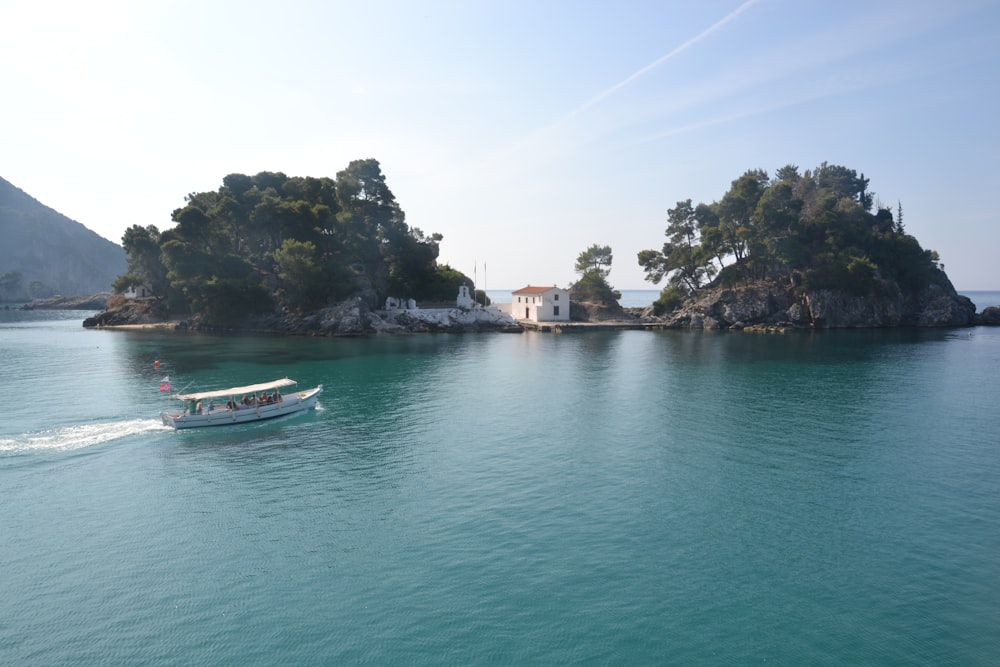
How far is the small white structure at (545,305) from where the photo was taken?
126m

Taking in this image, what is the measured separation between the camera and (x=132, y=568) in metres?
21.1

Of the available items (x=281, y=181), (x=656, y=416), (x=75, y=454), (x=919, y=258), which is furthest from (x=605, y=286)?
(x=75, y=454)

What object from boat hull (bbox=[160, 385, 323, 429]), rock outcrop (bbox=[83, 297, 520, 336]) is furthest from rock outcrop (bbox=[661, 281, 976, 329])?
boat hull (bbox=[160, 385, 323, 429])

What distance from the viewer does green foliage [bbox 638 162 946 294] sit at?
117625mm

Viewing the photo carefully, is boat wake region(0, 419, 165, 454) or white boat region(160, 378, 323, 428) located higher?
white boat region(160, 378, 323, 428)

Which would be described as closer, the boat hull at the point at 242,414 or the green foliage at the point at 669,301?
the boat hull at the point at 242,414

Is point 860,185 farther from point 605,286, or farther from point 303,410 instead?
point 303,410

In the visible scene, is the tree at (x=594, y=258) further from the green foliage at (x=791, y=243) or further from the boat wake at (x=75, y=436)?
the boat wake at (x=75, y=436)

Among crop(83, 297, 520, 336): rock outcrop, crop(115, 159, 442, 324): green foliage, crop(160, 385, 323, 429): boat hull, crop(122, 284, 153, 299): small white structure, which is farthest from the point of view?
crop(122, 284, 153, 299): small white structure

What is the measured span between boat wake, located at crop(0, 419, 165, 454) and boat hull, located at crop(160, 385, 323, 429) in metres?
1.49

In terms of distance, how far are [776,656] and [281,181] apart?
13042 centimetres

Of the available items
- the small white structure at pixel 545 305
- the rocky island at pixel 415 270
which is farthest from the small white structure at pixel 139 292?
the small white structure at pixel 545 305

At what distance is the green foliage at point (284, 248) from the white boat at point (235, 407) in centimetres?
6141

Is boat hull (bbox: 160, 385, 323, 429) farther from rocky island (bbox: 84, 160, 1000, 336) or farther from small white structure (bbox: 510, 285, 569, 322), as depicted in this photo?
small white structure (bbox: 510, 285, 569, 322)
